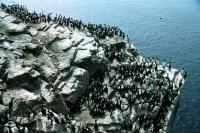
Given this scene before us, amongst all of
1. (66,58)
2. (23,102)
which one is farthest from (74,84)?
(23,102)

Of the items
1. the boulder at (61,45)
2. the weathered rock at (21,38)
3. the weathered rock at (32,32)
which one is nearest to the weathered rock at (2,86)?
the weathered rock at (21,38)

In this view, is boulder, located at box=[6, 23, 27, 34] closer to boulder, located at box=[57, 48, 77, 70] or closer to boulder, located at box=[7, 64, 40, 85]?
boulder, located at box=[57, 48, 77, 70]

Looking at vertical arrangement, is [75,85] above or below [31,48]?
below

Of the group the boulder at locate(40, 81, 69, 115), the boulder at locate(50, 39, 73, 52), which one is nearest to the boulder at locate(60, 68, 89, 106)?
the boulder at locate(40, 81, 69, 115)

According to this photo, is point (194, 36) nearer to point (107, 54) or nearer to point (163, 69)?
point (163, 69)

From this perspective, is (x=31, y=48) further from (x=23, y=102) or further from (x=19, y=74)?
(x=23, y=102)

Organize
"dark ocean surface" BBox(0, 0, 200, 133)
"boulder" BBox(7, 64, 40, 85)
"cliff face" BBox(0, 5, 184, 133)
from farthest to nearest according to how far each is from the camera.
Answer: "dark ocean surface" BBox(0, 0, 200, 133), "boulder" BBox(7, 64, 40, 85), "cliff face" BBox(0, 5, 184, 133)
